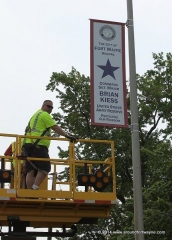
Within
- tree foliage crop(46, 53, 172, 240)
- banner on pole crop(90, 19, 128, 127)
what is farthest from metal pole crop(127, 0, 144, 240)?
tree foliage crop(46, 53, 172, 240)

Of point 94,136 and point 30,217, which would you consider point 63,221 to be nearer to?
point 30,217

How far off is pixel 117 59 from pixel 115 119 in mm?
1367

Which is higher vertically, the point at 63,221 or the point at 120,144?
the point at 120,144

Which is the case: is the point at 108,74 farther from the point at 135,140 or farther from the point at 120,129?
the point at 120,129

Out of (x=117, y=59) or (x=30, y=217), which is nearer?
(x=30, y=217)

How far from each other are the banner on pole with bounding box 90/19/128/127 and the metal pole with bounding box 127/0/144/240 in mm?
265

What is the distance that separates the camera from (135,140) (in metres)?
12.5

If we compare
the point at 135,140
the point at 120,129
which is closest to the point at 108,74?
the point at 135,140

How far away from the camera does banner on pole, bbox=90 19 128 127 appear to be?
12.3 m

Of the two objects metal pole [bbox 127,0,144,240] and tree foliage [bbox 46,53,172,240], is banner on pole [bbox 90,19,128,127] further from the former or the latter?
tree foliage [bbox 46,53,172,240]

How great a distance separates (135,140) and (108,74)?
4.84 ft

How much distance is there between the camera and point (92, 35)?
12906 mm

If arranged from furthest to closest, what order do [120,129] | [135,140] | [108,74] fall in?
[120,129]
[108,74]
[135,140]

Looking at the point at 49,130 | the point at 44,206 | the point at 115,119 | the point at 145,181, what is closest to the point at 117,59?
the point at 115,119
